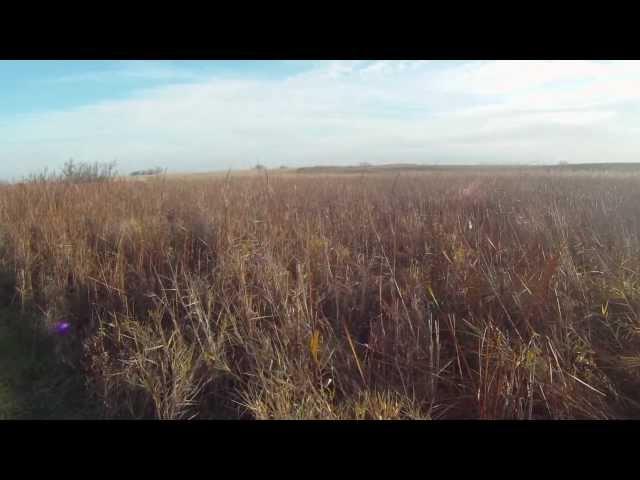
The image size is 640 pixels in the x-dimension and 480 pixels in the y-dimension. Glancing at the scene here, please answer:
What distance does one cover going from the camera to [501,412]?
5.63 feet

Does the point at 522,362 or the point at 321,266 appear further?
the point at 321,266

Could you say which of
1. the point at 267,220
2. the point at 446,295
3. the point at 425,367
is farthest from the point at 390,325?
the point at 267,220

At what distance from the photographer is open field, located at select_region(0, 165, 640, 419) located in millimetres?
1803

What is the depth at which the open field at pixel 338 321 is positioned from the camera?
1.80 m

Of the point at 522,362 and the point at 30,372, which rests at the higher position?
the point at 522,362

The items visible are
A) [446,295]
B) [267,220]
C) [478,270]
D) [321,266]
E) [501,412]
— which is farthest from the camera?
[267,220]

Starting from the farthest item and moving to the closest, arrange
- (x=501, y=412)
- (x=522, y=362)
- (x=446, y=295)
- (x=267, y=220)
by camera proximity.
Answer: (x=267, y=220) → (x=446, y=295) → (x=522, y=362) → (x=501, y=412)

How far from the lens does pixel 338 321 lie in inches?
96.0

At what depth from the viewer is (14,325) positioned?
281 centimetres

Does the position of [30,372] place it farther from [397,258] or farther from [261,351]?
[397,258]

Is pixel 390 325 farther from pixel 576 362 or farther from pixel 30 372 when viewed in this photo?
pixel 30 372
